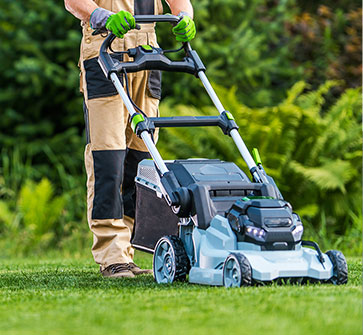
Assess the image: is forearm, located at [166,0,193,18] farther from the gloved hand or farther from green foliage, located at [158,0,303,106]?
green foliage, located at [158,0,303,106]

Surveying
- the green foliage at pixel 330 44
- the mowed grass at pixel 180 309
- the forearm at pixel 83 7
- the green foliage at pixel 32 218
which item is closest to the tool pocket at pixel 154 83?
the forearm at pixel 83 7

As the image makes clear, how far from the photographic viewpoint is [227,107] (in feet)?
23.5

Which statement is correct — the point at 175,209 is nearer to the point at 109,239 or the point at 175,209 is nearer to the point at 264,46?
the point at 109,239

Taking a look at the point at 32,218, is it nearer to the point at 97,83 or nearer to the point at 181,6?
the point at 97,83

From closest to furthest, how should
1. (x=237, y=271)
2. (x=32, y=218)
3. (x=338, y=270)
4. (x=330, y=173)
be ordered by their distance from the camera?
1. (x=237, y=271)
2. (x=338, y=270)
3. (x=330, y=173)
4. (x=32, y=218)

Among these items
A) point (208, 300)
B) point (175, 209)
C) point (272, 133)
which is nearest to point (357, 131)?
point (272, 133)

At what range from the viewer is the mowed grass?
2260mm

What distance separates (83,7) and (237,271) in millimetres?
1725

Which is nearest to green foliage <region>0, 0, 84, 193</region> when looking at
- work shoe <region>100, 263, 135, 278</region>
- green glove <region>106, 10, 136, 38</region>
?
work shoe <region>100, 263, 135, 278</region>

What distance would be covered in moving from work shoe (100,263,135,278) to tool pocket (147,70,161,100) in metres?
0.99

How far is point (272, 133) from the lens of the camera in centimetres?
691

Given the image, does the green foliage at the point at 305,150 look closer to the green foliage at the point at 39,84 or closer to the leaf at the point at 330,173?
the leaf at the point at 330,173

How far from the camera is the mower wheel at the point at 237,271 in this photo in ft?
9.80

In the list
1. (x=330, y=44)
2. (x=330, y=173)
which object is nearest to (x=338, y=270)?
(x=330, y=173)
